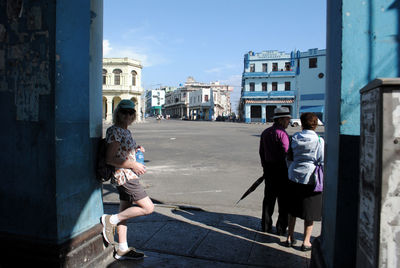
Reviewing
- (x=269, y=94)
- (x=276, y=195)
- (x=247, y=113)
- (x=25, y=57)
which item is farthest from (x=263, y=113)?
(x=25, y=57)

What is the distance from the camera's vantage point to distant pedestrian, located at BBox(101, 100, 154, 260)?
3.04 meters

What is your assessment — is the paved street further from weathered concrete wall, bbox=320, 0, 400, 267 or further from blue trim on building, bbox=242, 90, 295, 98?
blue trim on building, bbox=242, 90, 295, 98

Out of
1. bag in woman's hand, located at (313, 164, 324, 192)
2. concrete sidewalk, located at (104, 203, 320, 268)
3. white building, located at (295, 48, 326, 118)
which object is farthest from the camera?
white building, located at (295, 48, 326, 118)

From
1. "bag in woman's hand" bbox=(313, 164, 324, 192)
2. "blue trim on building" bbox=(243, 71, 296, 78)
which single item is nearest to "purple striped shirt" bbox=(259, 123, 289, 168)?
"bag in woman's hand" bbox=(313, 164, 324, 192)

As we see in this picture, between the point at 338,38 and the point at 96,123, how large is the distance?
2.37m

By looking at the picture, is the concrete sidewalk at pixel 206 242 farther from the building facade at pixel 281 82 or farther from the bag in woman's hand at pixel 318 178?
the building facade at pixel 281 82

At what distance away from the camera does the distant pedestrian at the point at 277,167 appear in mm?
4078

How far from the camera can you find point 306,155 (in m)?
3.56

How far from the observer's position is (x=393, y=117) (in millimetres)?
1660

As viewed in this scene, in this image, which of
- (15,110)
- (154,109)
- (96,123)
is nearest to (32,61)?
(15,110)

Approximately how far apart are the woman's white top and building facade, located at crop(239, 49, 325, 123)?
46991 mm

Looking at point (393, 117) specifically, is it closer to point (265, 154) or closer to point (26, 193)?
point (265, 154)

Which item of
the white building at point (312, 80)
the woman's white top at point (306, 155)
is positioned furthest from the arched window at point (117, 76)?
the woman's white top at point (306, 155)

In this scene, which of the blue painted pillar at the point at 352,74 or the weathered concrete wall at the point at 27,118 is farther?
the weathered concrete wall at the point at 27,118
